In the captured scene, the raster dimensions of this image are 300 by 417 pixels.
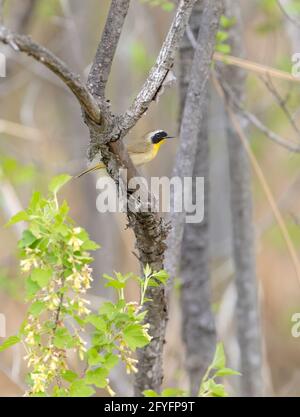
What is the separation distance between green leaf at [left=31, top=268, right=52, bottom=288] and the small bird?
5.50 ft

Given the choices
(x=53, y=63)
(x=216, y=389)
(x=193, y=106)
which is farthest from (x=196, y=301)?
(x=53, y=63)

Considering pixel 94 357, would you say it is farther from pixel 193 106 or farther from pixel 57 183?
pixel 193 106

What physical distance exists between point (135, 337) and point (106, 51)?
85 cm

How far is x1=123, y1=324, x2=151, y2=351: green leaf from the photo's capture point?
1.86 meters

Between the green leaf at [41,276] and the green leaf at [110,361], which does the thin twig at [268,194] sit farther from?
the green leaf at [41,276]

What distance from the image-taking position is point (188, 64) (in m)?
3.44

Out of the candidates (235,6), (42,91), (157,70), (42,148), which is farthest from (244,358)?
(42,91)

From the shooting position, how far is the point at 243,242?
3.72 meters

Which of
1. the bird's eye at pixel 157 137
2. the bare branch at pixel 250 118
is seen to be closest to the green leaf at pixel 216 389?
the bare branch at pixel 250 118

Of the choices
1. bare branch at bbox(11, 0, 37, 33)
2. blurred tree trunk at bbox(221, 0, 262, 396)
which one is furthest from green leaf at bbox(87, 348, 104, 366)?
bare branch at bbox(11, 0, 37, 33)

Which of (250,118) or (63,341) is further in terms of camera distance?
(250,118)

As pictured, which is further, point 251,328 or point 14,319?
point 14,319
